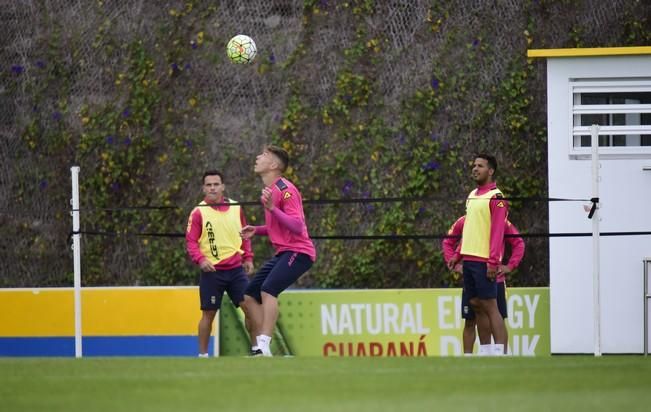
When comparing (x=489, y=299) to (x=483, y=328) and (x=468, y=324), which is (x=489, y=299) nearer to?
(x=483, y=328)

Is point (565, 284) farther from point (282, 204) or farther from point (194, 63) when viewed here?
point (194, 63)

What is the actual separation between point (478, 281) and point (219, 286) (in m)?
2.62

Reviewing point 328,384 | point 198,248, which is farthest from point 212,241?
point 328,384

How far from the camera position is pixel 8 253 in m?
16.8

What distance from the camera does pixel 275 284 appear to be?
1075 centimetres

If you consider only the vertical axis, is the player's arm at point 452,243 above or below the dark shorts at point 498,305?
above

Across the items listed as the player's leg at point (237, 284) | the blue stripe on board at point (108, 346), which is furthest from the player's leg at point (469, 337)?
the blue stripe on board at point (108, 346)

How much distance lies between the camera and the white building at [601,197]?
1331 centimetres

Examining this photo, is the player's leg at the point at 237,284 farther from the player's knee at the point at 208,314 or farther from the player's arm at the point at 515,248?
the player's arm at the point at 515,248

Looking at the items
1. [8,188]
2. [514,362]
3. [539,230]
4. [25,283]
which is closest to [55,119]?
[8,188]

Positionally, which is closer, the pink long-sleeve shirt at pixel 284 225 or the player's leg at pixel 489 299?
the pink long-sleeve shirt at pixel 284 225

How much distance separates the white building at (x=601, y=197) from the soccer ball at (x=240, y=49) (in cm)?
329

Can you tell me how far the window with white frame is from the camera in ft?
44.3

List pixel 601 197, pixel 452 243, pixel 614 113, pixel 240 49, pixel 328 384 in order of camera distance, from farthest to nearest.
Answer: pixel 240 49
pixel 614 113
pixel 601 197
pixel 452 243
pixel 328 384
